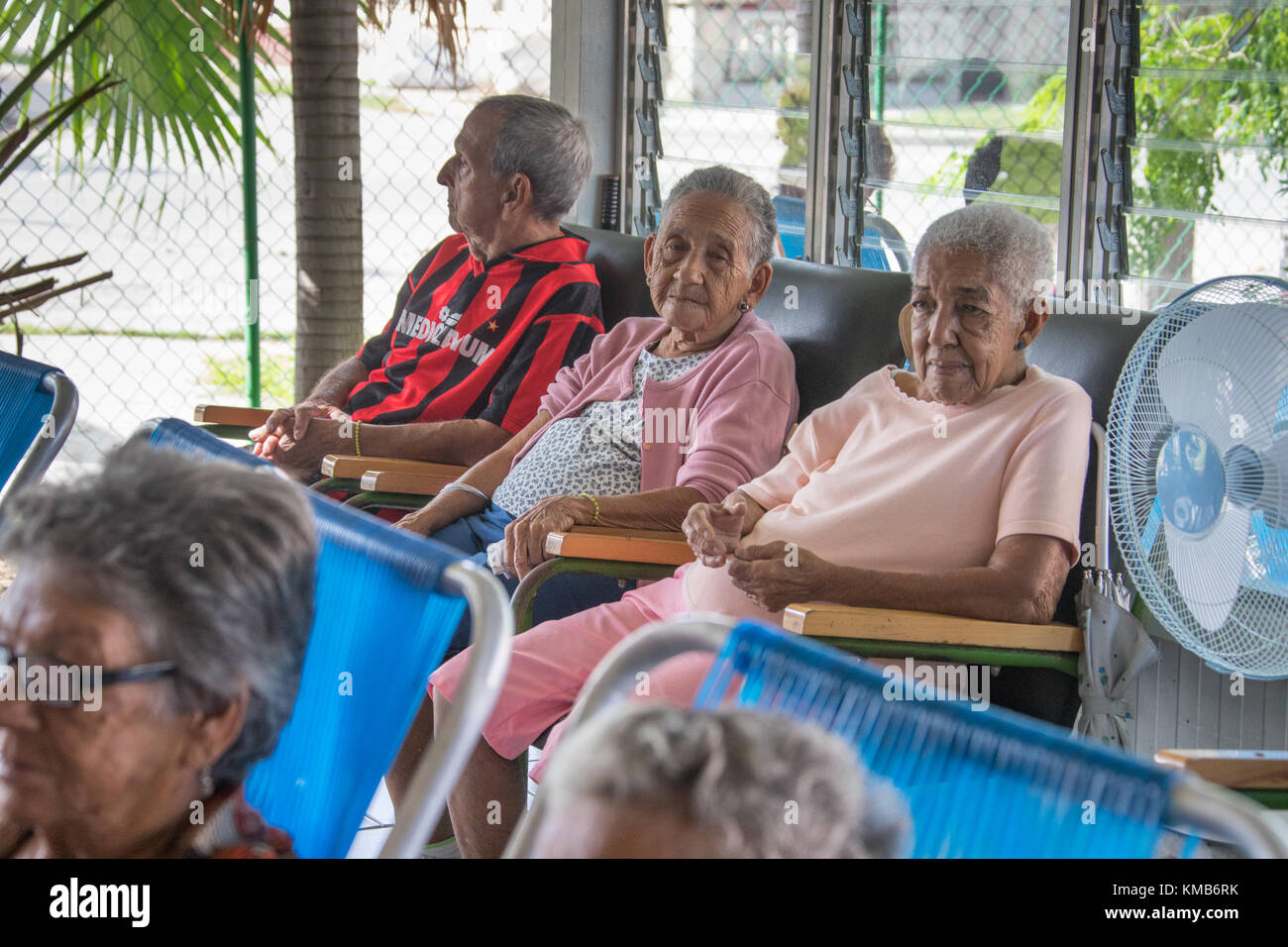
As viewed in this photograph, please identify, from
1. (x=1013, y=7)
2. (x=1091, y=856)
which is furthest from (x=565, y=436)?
(x=1091, y=856)

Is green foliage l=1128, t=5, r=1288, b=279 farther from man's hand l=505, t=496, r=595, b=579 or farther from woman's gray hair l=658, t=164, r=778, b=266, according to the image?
man's hand l=505, t=496, r=595, b=579

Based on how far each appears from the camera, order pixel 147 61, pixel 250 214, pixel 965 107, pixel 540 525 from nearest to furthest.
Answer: pixel 540 525, pixel 965 107, pixel 147 61, pixel 250 214

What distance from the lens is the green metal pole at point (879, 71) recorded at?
3.81m

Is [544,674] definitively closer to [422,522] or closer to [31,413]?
[422,522]

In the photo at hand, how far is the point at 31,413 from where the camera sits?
2.24 metres

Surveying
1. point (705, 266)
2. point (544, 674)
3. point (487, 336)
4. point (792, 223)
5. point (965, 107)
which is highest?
point (965, 107)

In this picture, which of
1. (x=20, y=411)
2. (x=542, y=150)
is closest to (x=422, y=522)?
(x=20, y=411)

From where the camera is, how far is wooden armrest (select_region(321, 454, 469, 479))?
111 inches

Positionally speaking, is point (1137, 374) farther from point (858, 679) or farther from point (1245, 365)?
point (858, 679)

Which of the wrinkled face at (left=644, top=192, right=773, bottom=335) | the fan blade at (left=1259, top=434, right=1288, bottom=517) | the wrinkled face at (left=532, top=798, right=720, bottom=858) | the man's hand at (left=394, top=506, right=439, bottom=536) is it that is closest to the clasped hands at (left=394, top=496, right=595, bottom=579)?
the man's hand at (left=394, top=506, right=439, bottom=536)

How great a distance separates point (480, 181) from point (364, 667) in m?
2.15

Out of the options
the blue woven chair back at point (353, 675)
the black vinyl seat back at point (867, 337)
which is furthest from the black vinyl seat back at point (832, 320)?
the blue woven chair back at point (353, 675)

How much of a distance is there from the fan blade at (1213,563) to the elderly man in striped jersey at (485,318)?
1512 millimetres

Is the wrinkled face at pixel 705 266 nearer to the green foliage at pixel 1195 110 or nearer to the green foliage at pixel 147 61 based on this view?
the green foliage at pixel 1195 110
